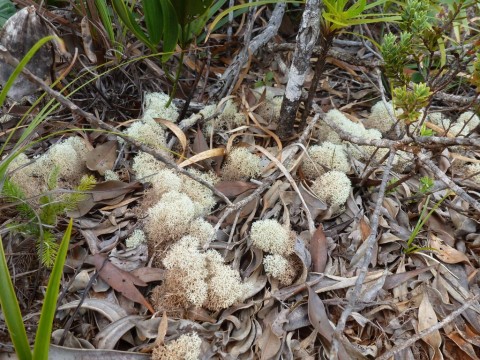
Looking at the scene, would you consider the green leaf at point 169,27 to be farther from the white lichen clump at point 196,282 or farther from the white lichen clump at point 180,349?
the white lichen clump at point 180,349

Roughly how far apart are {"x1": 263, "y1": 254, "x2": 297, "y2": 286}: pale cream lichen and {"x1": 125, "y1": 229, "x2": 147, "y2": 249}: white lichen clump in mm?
365

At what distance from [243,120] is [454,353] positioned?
3.38 feet

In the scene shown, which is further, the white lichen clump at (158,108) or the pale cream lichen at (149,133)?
A: the white lichen clump at (158,108)

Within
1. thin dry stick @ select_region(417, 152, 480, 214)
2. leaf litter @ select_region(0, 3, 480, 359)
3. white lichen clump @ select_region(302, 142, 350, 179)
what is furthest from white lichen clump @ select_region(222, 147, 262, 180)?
thin dry stick @ select_region(417, 152, 480, 214)

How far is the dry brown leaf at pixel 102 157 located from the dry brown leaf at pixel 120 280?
0.36 metres

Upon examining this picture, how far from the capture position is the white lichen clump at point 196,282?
112cm

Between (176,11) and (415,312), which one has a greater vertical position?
(176,11)

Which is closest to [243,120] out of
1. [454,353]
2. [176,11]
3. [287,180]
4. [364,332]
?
[287,180]

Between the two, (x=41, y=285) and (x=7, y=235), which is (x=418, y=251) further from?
(x=7, y=235)

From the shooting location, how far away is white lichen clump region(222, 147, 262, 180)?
4.89 ft

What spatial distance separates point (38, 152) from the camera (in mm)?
1541

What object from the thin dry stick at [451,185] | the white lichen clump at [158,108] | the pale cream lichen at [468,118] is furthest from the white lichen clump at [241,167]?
the pale cream lichen at [468,118]

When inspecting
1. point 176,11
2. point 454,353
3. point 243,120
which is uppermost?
point 176,11

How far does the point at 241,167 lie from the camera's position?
4.89ft
